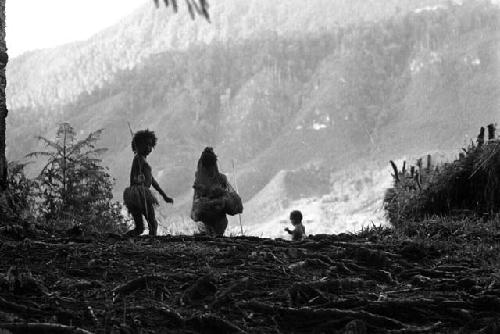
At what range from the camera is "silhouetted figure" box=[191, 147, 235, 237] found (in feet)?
39.3

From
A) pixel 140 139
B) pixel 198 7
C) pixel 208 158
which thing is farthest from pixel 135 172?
pixel 198 7

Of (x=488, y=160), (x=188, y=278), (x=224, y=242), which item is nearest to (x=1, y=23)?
(x=224, y=242)

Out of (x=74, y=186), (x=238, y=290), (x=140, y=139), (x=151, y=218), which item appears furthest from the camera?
(x=74, y=186)

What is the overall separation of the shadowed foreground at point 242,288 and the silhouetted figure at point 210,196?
461cm

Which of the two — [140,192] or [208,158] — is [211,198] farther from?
[140,192]

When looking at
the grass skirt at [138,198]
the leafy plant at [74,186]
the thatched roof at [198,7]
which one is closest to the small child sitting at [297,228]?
the grass skirt at [138,198]

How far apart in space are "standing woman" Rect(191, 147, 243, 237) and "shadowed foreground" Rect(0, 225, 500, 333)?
461 centimetres

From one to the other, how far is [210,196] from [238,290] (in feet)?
21.9

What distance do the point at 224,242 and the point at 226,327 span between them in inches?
120

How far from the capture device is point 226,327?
4.61m

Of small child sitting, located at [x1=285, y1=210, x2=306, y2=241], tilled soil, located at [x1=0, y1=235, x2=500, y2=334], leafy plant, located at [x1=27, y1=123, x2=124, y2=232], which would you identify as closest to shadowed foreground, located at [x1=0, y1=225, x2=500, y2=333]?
tilled soil, located at [x1=0, y1=235, x2=500, y2=334]

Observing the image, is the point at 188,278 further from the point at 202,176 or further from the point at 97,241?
the point at 202,176

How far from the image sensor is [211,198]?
12.0 m

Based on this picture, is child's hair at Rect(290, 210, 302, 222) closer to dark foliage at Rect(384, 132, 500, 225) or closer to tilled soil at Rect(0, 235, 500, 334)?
dark foliage at Rect(384, 132, 500, 225)
